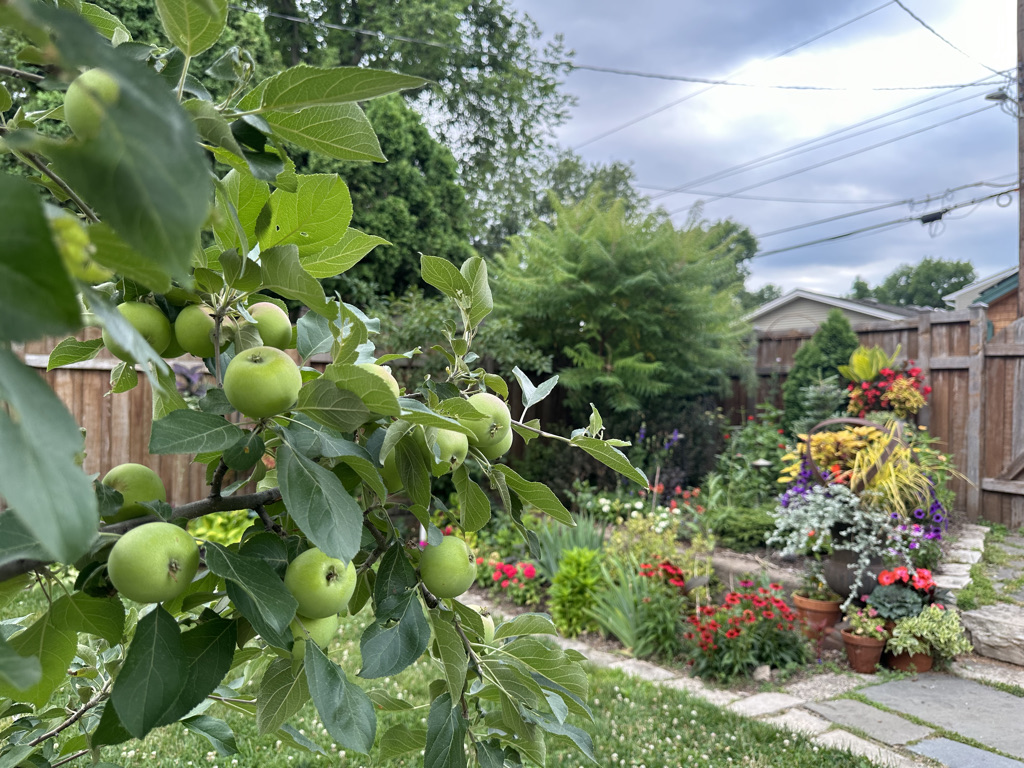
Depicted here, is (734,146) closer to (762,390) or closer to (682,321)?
(762,390)

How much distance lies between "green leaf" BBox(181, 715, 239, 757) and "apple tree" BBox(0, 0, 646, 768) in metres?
0.17

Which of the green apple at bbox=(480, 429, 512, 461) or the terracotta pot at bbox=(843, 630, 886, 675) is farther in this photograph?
the terracotta pot at bbox=(843, 630, 886, 675)

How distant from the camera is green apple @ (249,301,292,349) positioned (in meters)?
0.66

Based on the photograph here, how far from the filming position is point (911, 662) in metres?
3.48

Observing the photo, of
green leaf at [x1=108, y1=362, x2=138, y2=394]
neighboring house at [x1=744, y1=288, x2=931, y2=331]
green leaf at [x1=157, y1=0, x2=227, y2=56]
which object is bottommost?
green leaf at [x1=108, y1=362, x2=138, y2=394]

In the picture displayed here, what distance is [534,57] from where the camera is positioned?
12.2 metres

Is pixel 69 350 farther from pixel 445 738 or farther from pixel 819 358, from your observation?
pixel 819 358

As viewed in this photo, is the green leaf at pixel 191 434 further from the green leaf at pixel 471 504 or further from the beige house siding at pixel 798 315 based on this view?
the beige house siding at pixel 798 315

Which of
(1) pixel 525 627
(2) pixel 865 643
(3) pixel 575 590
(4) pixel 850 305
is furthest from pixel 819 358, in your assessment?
(4) pixel 850 305

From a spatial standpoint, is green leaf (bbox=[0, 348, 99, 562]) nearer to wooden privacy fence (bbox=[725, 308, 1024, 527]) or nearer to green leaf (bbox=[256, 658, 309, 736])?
green leaf (bbox=[256, 658, 309, 736])

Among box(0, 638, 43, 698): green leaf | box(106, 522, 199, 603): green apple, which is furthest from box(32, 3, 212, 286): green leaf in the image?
box(106, 522, 199, 603): green apple

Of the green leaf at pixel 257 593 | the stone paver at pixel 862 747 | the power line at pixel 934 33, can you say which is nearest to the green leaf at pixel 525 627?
the green leaf at pixel 257 593

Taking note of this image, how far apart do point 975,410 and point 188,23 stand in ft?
23.4

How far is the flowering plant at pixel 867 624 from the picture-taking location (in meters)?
3.47
